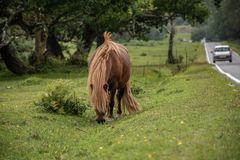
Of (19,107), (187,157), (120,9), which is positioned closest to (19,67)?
(120,9)

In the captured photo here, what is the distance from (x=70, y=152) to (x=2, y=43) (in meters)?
21.0

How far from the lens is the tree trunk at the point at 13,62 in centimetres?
3466

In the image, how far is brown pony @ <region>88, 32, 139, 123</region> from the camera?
1467 cm

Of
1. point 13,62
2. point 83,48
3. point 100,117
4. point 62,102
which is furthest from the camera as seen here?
point 83,48

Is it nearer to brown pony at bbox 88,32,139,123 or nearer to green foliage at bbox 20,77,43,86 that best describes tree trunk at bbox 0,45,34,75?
green foliage at bbox 20,77,43,86

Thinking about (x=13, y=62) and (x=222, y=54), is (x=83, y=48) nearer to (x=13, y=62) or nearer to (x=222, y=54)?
(x=13, y=62)

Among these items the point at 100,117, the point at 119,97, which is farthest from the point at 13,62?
the point at 100,117

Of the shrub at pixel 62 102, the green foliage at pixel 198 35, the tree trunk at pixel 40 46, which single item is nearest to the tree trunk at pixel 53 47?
the tree trunk at pixel 40 46

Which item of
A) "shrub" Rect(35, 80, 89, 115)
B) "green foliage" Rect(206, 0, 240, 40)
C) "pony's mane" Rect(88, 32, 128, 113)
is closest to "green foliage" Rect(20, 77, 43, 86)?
"shrub" Rect(35, 80, 89, 115)

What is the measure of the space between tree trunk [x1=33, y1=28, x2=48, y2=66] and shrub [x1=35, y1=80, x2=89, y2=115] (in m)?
16.7

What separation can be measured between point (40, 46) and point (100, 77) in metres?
20.9

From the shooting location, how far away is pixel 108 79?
15508 millimetres

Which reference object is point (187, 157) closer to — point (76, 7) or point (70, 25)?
point (76, 7)

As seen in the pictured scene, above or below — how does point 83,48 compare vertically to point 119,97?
below
